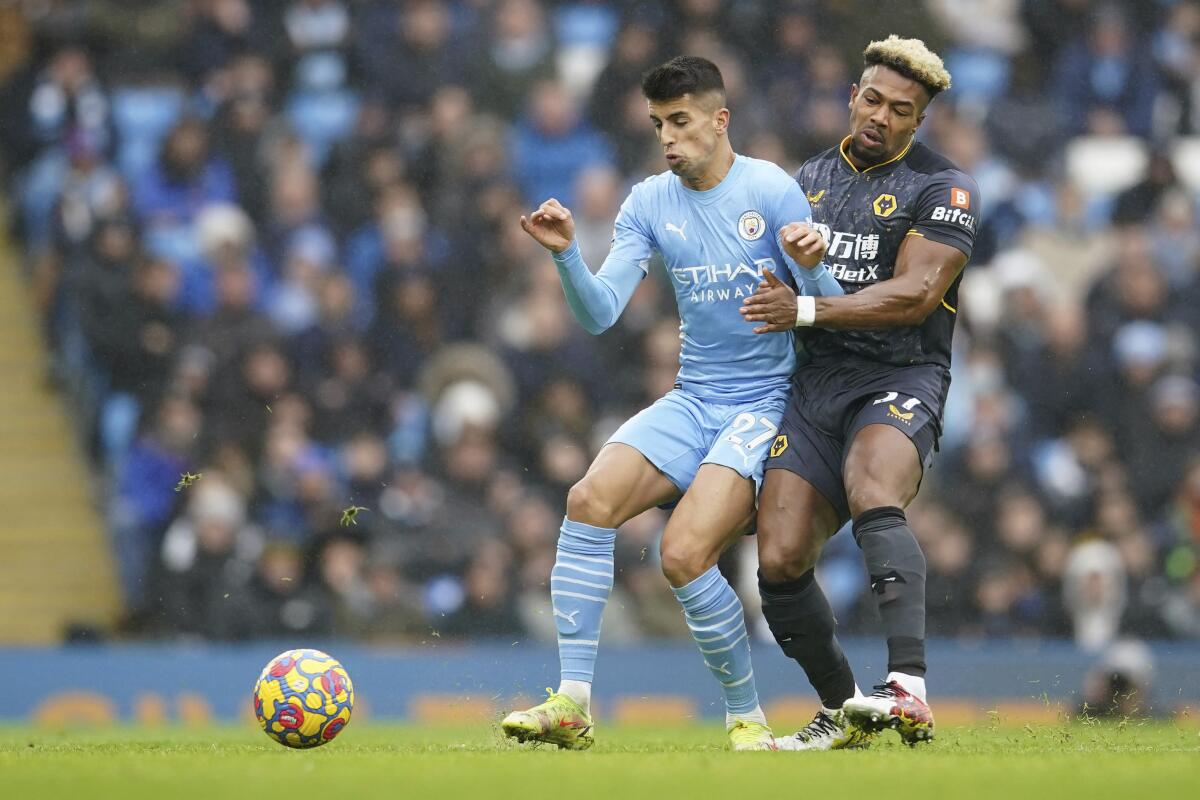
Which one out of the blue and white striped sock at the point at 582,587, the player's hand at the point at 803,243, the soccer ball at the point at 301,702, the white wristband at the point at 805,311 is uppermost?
the player's hand at the point at 803,243

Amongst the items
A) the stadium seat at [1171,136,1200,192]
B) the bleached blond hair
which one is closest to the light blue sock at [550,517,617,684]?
the bleached blond hair

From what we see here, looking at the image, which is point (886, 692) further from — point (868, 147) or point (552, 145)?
point (552, 145)

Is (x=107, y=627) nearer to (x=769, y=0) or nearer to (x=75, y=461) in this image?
(x=75, y=461)

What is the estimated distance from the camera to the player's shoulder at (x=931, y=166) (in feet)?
23.8

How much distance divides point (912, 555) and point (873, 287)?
1.05 m

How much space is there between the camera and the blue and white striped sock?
23.3ft

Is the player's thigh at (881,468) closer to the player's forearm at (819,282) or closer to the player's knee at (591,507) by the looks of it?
the player's forearm at (819,282)

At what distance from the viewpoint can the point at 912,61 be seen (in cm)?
719

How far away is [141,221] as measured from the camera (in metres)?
13.7

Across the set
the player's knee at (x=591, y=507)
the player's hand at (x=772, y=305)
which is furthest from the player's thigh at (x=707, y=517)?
the player's hand at (x=772, y=305)

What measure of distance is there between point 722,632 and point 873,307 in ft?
4.63

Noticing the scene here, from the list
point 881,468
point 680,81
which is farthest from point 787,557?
point 680,81

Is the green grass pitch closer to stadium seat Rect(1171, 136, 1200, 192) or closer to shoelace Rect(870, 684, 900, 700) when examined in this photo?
shoelace Rect(870, 684, 900, 700)

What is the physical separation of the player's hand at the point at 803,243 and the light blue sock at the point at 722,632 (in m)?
1.27
